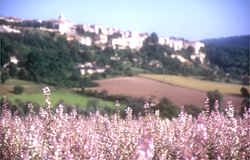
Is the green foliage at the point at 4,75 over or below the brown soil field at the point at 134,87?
over

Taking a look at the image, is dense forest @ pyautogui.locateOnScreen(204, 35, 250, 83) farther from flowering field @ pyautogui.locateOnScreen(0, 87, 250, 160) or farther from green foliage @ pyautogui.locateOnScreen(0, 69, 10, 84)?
flowering field @ pyautogui.locateOnScreen(0, 87, 250, 160)

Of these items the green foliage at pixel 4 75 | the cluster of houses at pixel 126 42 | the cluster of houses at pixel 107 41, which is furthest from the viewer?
the cluster of houses at pixel 126 42

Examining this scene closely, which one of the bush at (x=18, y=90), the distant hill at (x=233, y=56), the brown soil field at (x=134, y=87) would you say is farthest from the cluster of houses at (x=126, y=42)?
the bush at (x=18, y=90)

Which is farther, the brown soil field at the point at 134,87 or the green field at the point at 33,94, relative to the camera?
the brown soil field at the point at 134,87

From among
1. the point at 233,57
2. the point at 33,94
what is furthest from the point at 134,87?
the point at 33,94

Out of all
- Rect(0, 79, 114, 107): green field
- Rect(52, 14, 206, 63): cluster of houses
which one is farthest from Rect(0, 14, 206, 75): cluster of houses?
Rect(0, 79, 114, 107): green field


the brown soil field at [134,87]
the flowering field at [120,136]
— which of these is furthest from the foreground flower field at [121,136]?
the brown soil field at [134,87]

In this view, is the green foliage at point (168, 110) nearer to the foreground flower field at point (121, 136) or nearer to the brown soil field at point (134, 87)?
the foreground flower field at point (121, 136)

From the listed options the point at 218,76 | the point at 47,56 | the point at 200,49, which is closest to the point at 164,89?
the point at 218,76

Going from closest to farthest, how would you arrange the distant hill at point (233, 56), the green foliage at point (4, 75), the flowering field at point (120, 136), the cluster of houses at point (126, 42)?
the flowering field at point (120, 136), the green foliage at point (4, 75), the distant hill at point (233, 56), the cluster of houses at point (126, 42)

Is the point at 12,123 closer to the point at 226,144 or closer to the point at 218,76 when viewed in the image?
the point at 226,144

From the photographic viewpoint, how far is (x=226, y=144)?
4688mm

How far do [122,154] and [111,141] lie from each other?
1.30ft

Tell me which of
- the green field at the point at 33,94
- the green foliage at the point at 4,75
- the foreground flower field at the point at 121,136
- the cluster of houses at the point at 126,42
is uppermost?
the cluster of houses at the point at 126,42
